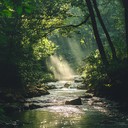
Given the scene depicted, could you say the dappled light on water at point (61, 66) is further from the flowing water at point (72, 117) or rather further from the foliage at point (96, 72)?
the flowing water at point (72, 117)

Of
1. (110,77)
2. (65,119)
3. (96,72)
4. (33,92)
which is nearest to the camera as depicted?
(65,119)

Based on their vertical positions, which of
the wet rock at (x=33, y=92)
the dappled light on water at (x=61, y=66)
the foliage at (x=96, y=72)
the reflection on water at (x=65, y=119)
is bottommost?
the reflection on water at (x=65, y=119)

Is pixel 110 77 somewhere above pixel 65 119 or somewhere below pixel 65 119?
above

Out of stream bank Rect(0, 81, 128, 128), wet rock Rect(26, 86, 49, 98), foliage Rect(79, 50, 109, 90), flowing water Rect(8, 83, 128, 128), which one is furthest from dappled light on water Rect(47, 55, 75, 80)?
flowing water Rect(8, 83, 128, 128)

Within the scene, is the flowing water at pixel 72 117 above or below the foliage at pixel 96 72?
below

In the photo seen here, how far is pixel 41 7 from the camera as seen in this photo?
23.6 m

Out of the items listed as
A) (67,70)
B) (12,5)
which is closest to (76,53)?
(67,70)

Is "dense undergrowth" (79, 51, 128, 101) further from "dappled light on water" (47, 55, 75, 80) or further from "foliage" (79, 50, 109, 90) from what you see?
"dappled light on water" (47, 55, 75, 80)

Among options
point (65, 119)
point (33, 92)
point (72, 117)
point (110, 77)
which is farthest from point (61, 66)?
point (65, 119)

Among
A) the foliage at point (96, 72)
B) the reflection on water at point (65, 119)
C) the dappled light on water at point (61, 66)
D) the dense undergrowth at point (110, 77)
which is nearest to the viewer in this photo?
the reflection on water at point (65, 119)

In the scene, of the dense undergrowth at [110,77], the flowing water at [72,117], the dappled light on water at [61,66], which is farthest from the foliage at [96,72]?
the dappled light on water at [61,66]

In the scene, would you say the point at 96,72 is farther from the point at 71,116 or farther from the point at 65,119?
the point at 65,119

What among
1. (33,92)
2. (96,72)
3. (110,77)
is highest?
(96,72)

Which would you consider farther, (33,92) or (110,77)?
(33,92)
